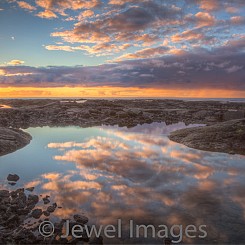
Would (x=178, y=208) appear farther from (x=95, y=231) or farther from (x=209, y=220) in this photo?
(x=95, y=231)

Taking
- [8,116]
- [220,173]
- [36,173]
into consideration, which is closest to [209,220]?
[220,173]

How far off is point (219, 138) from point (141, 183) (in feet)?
47.2

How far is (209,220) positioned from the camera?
33.1 feet

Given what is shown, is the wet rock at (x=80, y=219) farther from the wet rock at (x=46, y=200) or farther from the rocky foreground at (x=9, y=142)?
the rocky foreground at (x=9, y=142)

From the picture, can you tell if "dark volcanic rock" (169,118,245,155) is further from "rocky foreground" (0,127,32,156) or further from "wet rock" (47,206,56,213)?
"wet rock" (47,206,56,213)

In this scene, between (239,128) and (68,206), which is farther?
(239,128)

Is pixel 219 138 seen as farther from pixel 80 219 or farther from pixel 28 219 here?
pixel 28 219

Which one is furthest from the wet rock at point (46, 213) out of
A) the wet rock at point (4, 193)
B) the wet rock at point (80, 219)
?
the wet rock at point (4, 193)

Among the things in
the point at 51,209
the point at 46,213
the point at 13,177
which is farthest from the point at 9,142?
the point at 46,213

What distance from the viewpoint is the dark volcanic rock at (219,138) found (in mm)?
23547

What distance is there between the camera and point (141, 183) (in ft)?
46.7

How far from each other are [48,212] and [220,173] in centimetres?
1043

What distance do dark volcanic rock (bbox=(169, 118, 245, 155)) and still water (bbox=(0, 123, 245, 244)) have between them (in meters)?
1.79

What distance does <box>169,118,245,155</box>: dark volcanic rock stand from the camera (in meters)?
23.5
